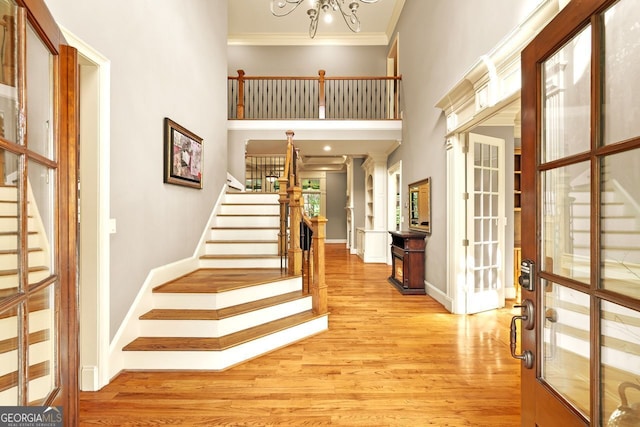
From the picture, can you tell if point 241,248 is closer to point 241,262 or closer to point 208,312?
point 241,262

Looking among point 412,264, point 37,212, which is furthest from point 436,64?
point 37,212

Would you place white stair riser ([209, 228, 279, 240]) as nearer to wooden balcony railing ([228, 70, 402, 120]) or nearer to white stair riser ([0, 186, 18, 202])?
wooden balcony railing ([228, 70, 402, 120])

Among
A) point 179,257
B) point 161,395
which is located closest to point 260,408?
point 161,395

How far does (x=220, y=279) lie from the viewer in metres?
3.63

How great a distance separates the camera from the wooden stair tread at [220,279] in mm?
3168

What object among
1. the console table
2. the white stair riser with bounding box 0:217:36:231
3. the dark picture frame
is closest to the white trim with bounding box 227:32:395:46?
the dark picture frame

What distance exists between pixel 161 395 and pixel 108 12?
9.27ft

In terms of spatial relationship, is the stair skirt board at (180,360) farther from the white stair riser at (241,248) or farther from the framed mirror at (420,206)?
the framed mirror at (420,206)

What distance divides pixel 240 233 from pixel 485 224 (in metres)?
3.50

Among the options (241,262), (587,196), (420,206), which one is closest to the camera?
(587,196)

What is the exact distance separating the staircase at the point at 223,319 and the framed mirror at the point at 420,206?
2334 millimetres

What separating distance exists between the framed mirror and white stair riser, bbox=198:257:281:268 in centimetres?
235

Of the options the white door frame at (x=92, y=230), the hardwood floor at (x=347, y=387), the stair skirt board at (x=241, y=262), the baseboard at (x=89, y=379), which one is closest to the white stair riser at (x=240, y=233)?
the stair skirt board at (x=241, y=262)

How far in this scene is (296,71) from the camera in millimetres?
8789
